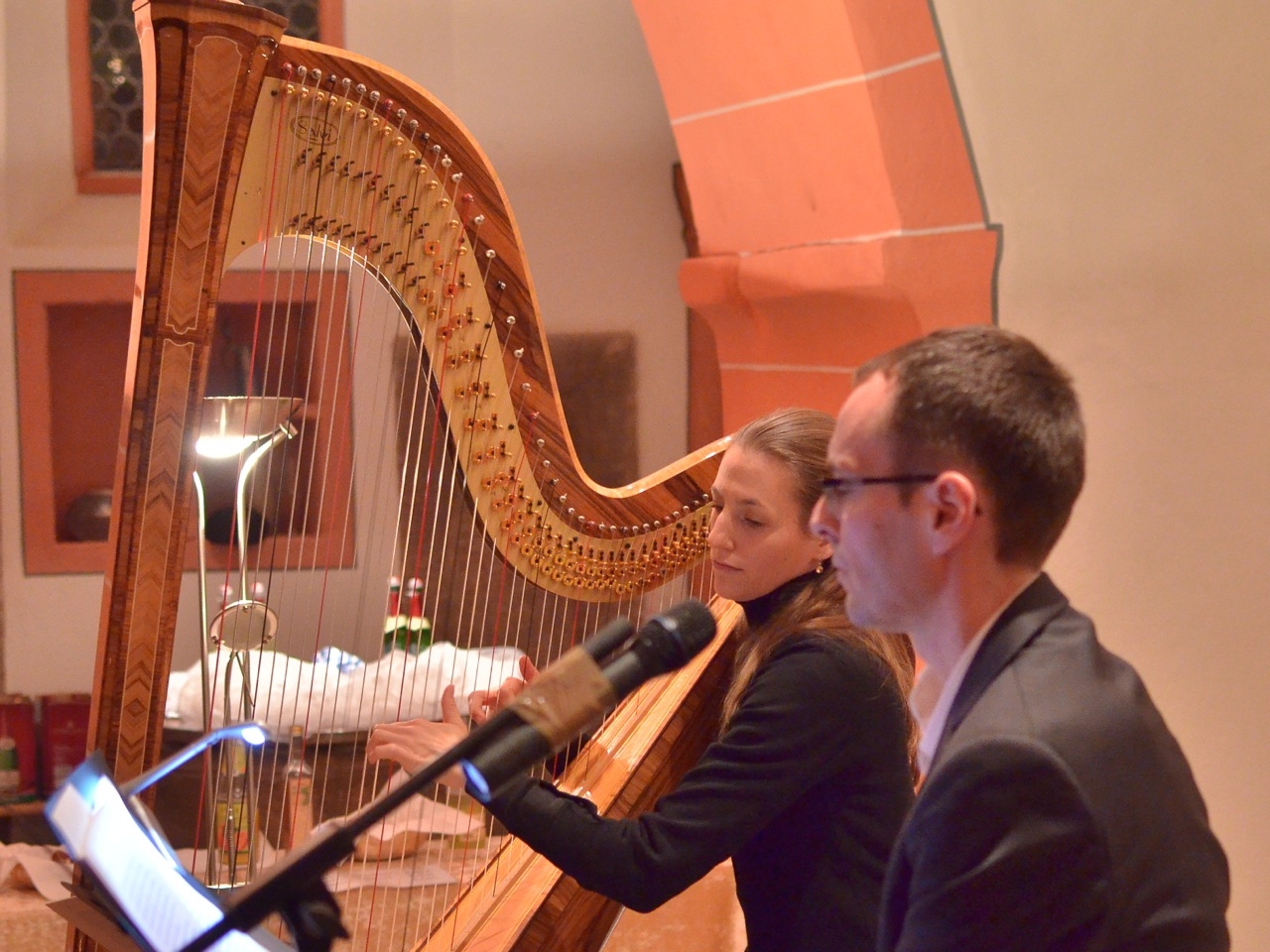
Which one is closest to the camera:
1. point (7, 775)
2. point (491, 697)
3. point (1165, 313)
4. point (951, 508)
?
point (951, 508)

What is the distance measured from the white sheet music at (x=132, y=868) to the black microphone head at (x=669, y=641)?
0.50 meters

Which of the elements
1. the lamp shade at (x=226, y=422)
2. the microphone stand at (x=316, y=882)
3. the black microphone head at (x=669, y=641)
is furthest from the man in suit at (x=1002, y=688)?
the lamp shade at (x=226, y=422)

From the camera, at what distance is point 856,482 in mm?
1217

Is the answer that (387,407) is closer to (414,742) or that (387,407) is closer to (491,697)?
(491,697)

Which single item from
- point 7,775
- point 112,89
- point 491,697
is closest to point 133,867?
point 491,697

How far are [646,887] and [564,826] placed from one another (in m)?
0.14

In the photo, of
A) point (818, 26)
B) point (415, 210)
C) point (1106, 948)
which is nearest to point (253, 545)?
point (818, 26)

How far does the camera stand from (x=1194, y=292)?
2533 millimetres

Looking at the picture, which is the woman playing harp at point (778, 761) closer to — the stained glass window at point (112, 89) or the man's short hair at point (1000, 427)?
the man's short hair at point (1000, 427)

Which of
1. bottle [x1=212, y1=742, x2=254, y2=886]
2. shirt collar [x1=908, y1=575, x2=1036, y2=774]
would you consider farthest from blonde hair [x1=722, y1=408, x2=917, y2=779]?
bottle [x1=212, y1=742, x2=254, y2=886]

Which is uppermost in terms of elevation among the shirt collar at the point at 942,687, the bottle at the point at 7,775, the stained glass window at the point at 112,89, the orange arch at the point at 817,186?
the stained glass window at the point at 112,89

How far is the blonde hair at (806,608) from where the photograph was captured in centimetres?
186

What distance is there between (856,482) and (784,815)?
2.59 ft

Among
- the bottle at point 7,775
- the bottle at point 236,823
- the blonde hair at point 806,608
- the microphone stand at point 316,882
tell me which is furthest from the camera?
the bottle at point 7,775
